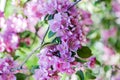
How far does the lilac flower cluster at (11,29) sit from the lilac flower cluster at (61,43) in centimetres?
47

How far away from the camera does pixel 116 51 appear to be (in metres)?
Result: 2.43

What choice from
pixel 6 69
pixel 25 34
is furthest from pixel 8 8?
pixel 6 69

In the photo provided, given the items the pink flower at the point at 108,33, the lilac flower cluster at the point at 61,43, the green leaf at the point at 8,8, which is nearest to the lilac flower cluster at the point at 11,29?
the green leaf at the point at 8,8

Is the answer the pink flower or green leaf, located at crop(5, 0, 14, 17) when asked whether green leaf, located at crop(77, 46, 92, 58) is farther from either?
the pink flower

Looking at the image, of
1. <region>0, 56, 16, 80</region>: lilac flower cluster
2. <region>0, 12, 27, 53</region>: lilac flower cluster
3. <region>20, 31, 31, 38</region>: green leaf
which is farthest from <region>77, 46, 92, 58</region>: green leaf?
<region>20, 31, 31, 38</region>: green leaf

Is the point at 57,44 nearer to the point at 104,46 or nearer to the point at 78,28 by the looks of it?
the point at 78,28

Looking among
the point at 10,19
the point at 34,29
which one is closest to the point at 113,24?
the point at 34,29

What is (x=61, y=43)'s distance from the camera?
1263 millimetres

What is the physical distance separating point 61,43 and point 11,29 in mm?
562

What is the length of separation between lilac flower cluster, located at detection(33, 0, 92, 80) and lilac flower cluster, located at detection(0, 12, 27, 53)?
0.47 meters

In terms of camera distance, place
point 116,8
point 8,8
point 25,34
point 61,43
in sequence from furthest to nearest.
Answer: point 116,8 < point 8,8 < point 25,34 < point 61,43

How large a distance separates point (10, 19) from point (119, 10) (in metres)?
0.89

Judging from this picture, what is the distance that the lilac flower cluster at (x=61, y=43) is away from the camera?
123 centimetres

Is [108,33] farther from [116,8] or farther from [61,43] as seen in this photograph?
[61,43]
